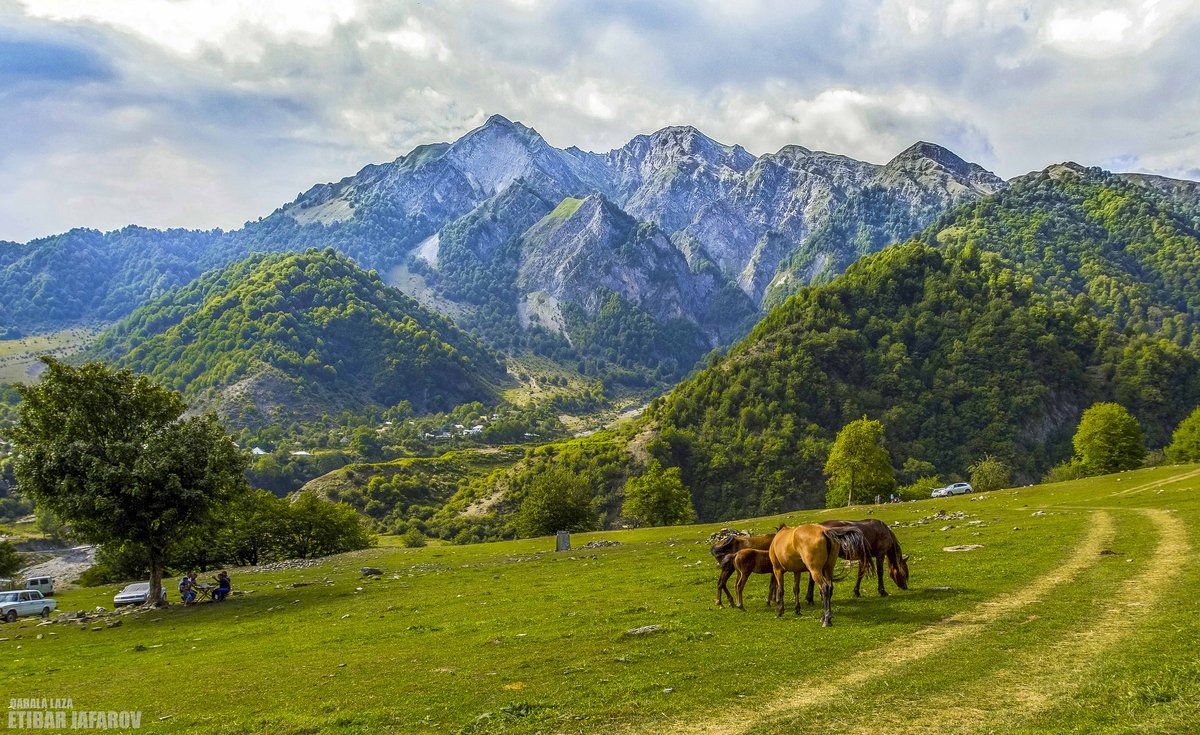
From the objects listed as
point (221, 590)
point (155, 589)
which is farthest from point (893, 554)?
point (155, 589)

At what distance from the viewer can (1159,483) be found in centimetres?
5728

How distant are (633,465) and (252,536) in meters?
126

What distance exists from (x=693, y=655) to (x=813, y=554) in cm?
527

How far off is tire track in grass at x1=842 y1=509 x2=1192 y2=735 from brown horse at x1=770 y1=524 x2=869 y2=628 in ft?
18.3

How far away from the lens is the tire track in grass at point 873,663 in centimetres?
1237

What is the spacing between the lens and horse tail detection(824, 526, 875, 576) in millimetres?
20422

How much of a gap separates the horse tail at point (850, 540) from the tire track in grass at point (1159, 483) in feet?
159

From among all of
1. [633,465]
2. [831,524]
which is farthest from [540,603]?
[633,465]

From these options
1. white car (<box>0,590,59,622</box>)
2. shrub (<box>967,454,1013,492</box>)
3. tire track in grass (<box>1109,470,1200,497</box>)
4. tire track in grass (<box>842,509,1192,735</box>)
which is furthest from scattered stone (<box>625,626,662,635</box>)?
shrub (<box>967,454,1013,492</box>)

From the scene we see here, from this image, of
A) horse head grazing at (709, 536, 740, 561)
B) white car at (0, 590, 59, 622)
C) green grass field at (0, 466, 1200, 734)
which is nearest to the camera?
green grass field at (0, 466, 1200, 734)

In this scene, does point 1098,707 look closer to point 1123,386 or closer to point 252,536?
point 252,536

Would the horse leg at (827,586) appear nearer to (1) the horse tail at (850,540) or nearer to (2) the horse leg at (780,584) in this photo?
(1) the horse tail at (850,540)

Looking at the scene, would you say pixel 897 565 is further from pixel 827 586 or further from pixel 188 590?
pixel 188 590

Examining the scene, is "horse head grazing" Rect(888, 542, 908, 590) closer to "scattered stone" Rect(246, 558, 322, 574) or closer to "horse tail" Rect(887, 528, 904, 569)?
"horse tail" Rect(887, 528, 904, 569)
